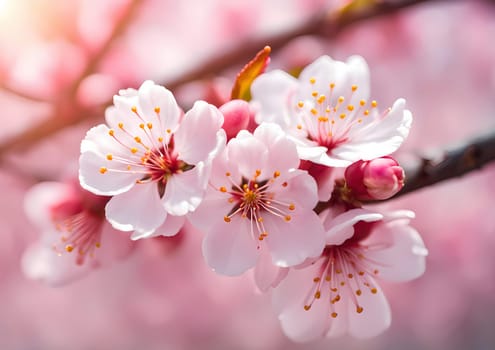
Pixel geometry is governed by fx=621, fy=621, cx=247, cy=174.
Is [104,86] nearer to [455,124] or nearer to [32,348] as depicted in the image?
[455,124]

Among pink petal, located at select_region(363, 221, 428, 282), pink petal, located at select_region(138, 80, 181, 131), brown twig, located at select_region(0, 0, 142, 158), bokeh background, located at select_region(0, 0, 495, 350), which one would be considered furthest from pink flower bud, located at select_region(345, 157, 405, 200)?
bokeh background, located at select_region(0, 0, 495, 350)

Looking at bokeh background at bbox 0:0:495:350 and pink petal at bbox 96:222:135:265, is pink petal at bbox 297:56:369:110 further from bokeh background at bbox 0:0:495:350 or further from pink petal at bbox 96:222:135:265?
bokeh background at bbox 0:0:495:350

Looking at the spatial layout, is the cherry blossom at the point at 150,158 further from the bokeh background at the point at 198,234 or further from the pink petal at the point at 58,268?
the bokeh background at the point at 198,234

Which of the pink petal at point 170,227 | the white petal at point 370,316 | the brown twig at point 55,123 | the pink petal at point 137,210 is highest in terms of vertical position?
the brown twig at point 55,123

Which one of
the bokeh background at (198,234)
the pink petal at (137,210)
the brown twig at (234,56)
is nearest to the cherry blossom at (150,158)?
the pink petal at (137,210)

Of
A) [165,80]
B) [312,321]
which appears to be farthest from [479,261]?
[312,321]

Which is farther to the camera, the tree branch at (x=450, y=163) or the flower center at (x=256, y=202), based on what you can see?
the tree branch at (x=450, y=163)
